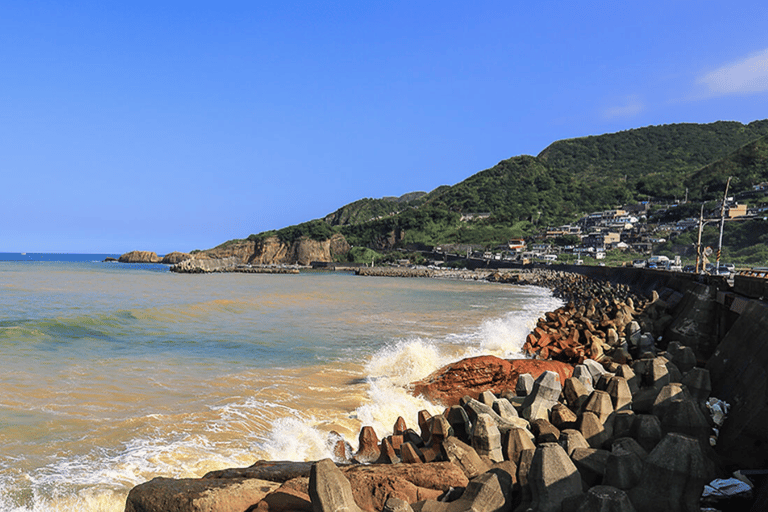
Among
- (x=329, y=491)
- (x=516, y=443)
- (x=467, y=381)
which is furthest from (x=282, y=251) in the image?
(x=329, y=491)

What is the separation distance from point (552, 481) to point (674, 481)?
0.83 meters

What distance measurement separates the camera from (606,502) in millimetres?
2938

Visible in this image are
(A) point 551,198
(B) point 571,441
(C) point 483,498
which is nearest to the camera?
(C) point 483,498

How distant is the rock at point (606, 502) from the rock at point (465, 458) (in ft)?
4.59

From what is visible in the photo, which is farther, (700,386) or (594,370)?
(594,370)

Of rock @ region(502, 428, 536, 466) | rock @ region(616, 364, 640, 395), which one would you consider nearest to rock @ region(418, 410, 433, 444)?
rock @ region(502, 428, 536, 466)

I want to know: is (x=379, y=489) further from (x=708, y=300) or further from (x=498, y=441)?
(x=708, y=300)

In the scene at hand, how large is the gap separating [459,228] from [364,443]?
162 m

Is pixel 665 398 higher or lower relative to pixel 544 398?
higher

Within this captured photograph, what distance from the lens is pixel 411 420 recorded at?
7.54m

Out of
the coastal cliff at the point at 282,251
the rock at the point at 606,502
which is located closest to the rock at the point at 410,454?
the rock at the point at 606,502

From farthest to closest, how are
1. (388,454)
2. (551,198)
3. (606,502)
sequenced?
(551,198) → (388,454) → (606,502)

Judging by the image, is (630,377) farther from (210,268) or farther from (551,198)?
(551,198)

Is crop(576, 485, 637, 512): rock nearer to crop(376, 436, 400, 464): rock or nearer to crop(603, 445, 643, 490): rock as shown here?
crop(603, 445, 643, 490): rock
